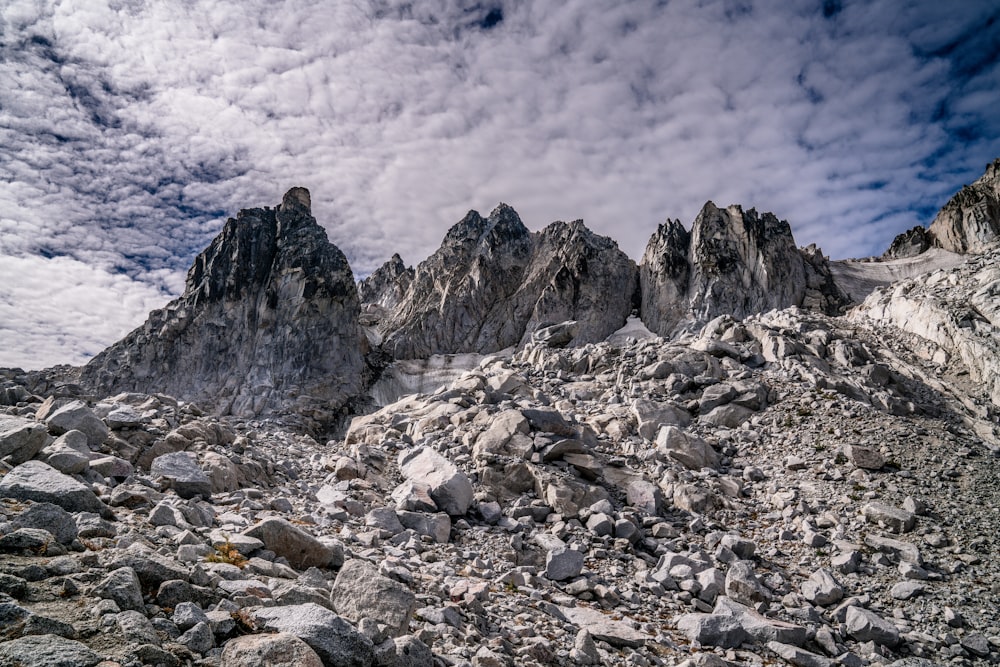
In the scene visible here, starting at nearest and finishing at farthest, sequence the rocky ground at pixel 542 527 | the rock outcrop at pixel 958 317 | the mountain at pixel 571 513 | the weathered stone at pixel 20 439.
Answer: the rocky ground at pixel 542 527 → the mountain at pixel 571 513 → the weathered stone at pixel 20 439 → the rock outcrop at pixel 958 317

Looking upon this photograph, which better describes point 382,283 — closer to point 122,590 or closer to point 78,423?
point 78,423

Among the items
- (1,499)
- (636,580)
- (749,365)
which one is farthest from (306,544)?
(749,365)

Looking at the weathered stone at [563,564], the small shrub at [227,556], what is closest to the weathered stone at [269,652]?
the small shrub at [227,556]

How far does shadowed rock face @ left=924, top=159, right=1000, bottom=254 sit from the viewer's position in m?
65.4

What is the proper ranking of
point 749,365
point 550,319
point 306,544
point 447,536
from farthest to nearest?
1. point 550,319
2. point 749,365
3. point 447,536
4. point 306,544

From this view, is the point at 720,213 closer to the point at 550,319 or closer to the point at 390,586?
the point at 550,319

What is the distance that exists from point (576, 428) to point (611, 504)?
4.01 metres

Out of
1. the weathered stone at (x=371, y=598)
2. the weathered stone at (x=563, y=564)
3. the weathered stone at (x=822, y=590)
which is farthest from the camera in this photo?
the weathered stone at (x=822, y=590)

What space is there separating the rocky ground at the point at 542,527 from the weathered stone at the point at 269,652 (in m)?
0.02

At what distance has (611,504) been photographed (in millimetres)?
13500

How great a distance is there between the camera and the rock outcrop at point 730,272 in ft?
218

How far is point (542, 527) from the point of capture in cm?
1258

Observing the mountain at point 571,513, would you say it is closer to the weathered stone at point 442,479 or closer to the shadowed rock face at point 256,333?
the weathered stone at point 442,479

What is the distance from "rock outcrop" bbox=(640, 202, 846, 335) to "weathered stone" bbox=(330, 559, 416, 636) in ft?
209
